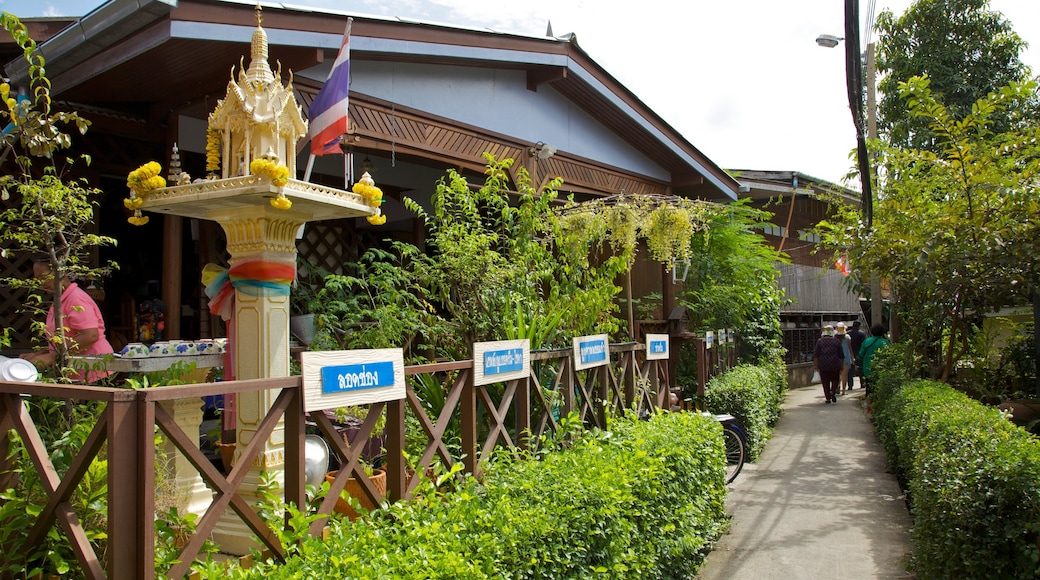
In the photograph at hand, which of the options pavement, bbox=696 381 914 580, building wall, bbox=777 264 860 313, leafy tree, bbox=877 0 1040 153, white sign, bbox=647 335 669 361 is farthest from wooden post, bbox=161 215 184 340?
leafy tree, bbox=877 0 1040 153

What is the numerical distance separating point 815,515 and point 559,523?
4835 millimetres

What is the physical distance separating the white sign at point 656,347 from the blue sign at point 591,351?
126 centimetres

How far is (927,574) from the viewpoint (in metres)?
5.21

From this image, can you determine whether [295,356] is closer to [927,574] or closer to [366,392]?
[366,392]

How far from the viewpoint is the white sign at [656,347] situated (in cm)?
746

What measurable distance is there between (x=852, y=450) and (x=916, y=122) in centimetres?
1264

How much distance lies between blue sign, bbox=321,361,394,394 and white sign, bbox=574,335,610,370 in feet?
8.00

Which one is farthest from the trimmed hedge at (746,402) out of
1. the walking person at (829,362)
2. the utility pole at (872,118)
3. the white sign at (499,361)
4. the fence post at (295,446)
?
the fence post at (295,446)

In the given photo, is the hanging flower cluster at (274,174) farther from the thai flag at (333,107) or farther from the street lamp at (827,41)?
the street lamp at (827,41)

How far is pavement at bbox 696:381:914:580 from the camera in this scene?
601cm

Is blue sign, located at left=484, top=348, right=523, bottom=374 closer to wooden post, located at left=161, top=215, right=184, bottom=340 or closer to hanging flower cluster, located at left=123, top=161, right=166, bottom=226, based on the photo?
hanging flower cluster, located at left=123, top=161, right=166, bottom=226

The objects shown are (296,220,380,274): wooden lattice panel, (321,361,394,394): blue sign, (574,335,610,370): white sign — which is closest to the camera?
(321,361,394,394): blue sign

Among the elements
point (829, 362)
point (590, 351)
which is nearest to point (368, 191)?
point (590, 351)

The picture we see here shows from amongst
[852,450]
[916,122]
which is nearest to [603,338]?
[852,450]
